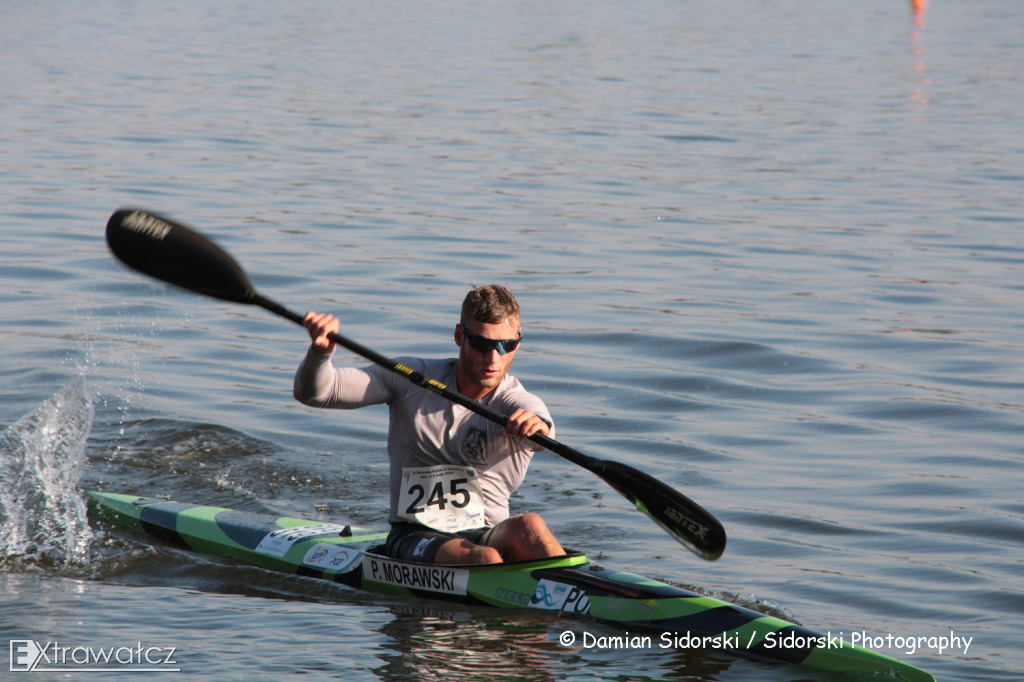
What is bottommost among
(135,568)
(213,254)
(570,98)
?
(135,568)

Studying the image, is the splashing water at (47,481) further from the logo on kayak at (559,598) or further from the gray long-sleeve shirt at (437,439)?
the logo on kayak at (559,598)

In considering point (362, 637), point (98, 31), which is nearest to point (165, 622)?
point (362, 637)

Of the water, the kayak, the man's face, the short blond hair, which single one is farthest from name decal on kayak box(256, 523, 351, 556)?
the short blond hair

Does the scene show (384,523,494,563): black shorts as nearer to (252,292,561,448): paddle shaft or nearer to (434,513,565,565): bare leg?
(434,513,565,565): bare leg

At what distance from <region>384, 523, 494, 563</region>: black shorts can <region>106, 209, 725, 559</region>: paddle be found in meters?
0.53

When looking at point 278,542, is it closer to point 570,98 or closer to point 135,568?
point 135,568

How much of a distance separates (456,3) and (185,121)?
81.2 ft

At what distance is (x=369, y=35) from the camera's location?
32469 mm

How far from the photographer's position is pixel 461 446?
5.46 meters

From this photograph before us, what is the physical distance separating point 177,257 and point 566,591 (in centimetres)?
220

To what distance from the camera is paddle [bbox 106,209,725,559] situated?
216 inches

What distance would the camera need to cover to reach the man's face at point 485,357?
17.3 feet

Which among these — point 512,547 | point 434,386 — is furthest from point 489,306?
point 512,547

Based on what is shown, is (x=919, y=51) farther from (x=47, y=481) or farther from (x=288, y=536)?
(x=288, y=536)
